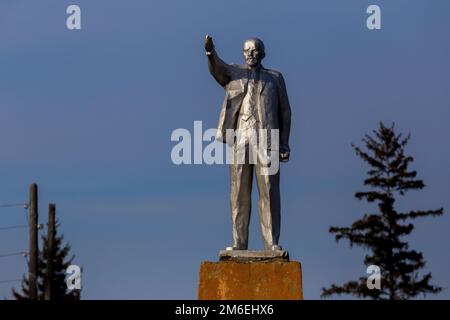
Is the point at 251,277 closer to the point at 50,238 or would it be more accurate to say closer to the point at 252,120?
the point at 252,120

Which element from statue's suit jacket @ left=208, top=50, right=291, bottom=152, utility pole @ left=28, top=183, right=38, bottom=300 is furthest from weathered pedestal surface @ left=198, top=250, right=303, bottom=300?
utility pole @ left=28, top=183, right=38, bottom=300

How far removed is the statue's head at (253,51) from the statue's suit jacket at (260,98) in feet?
0.48

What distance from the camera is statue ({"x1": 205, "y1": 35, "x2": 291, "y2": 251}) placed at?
1297 inches

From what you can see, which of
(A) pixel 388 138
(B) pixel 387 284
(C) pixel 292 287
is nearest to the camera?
(C) pixel 292 287

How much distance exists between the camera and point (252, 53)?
109ft

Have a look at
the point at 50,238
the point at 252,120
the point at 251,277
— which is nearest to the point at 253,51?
the point at 252,120

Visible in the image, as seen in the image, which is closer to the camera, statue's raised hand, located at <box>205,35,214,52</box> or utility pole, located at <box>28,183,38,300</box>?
statue's raised hand, located at <box>205,35,214,52</box>

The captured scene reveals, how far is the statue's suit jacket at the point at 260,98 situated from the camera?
33.1 metres

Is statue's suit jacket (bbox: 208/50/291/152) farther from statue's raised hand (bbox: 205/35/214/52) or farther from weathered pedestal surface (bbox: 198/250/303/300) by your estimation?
weathered pedestal surface (bbox: 198/250/303/300)
